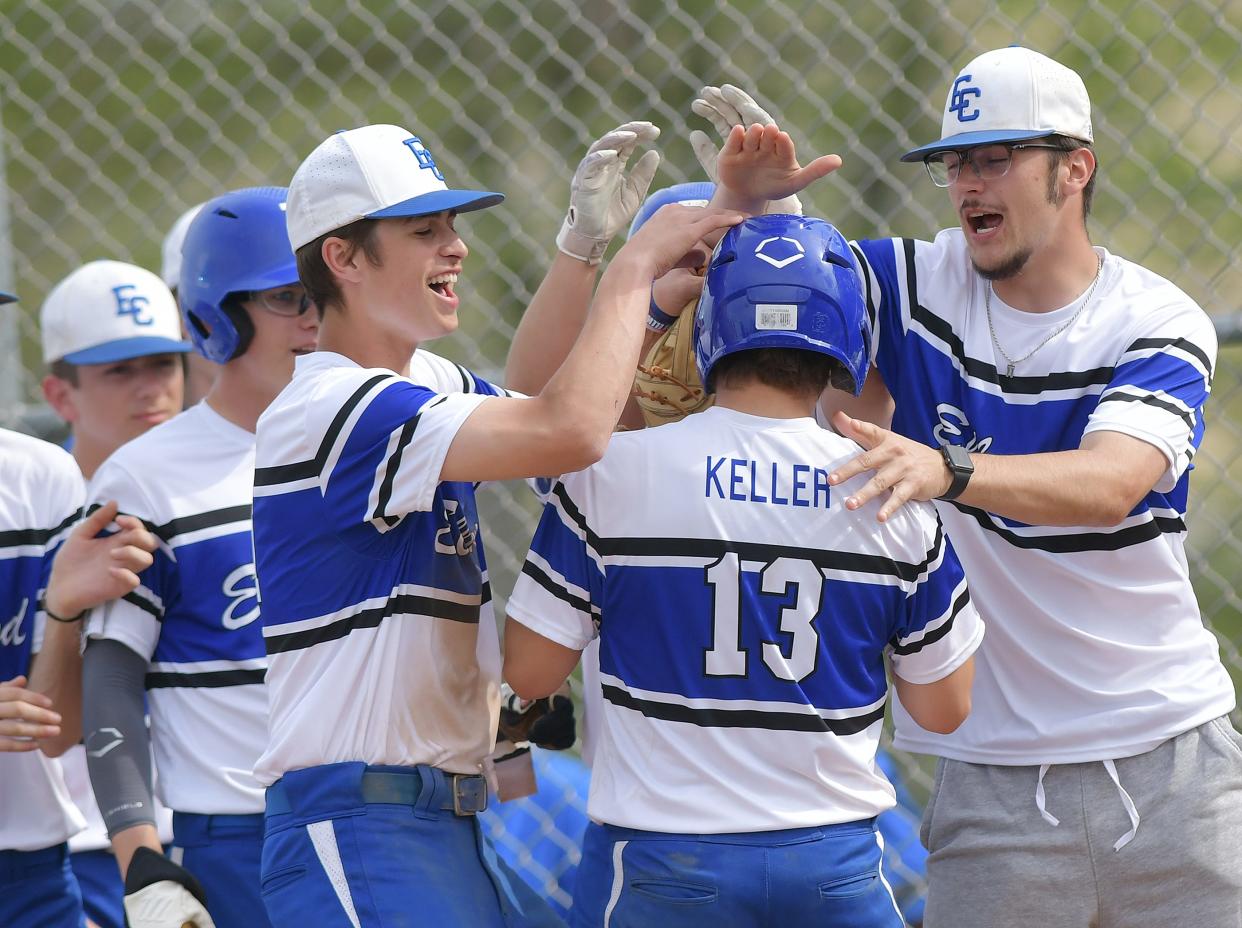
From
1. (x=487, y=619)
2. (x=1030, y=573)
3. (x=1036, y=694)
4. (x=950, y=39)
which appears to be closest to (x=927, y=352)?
(x=1030, y=573)

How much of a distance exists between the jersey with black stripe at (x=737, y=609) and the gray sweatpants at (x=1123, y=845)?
671 millimetres

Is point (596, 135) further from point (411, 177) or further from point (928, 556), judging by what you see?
point (928, 556)

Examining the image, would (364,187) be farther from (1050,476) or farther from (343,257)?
(1050,476)

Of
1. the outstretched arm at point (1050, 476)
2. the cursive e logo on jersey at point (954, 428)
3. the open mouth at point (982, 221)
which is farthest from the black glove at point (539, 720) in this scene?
the open mouth at point (982, 221)

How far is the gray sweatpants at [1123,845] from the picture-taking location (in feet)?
9.92

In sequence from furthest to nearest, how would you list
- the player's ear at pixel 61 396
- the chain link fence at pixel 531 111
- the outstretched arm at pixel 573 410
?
the chain link fence at pixel 531 111 → the player's ear at pixel 61 396 → the outstretched arm at pixel 573 410

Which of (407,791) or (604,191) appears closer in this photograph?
(407,791)

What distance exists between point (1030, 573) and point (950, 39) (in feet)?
13.7

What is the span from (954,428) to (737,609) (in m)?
0.90

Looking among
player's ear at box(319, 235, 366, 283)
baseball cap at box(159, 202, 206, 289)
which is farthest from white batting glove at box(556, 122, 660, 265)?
baseball cap at box(159, 202, 206, 289)

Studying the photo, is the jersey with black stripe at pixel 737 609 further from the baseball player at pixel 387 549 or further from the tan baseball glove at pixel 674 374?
the tan baseball glove at pixel 674 374

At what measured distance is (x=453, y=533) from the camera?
264 centimetres

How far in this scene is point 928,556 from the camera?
2.54 m

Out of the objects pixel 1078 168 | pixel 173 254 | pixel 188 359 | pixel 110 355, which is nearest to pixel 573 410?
pixel 1078 168
